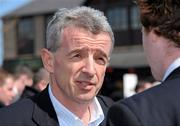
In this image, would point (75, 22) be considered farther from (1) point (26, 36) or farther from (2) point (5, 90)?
(1) point (26, 36)

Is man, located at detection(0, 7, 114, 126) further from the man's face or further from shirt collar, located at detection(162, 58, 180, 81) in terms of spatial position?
shirt collar, located at detection(162, 58, 180, 81)

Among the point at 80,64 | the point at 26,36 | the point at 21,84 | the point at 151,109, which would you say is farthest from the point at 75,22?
the point at 26,36

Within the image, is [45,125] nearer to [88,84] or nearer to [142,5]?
[88,84]

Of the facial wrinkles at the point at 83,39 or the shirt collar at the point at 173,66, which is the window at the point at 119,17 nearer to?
the facial wrinkles at the point at 83,39

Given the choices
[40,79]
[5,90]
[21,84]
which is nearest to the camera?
[40,79]

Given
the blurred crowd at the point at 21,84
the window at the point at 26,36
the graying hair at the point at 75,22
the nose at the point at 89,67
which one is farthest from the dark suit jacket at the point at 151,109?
the window at the point at 26,36

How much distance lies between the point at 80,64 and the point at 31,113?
1.12 ft

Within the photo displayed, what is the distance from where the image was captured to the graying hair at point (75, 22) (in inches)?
96.3

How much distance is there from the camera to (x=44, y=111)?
2.44 m

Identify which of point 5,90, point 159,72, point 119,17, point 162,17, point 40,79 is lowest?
point 119,17

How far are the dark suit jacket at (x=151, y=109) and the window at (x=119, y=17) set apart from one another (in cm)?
3261

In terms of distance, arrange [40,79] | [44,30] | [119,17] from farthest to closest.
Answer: [44,30], [119,17], [40,79]

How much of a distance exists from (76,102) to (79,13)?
17.6 inches

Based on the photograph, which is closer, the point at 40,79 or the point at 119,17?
the point at 40,79
